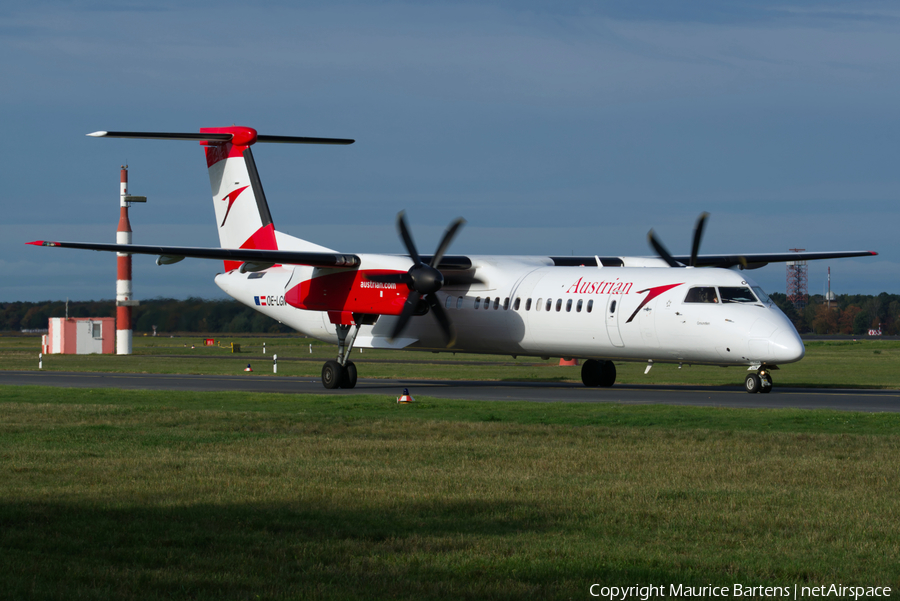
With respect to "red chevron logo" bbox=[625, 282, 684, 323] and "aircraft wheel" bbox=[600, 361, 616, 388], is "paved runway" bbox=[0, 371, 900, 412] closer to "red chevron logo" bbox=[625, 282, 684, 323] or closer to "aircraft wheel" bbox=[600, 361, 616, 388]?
"aircraft wheel" bbox=[600, 361, 616, 388]

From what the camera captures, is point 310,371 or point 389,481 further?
point 310,371

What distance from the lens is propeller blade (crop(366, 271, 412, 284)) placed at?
28.8m

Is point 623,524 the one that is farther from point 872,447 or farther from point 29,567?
point 872,447

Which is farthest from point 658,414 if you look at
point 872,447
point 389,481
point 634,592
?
point 634,592

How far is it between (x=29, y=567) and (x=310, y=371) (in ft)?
117

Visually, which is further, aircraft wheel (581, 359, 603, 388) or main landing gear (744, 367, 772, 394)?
aircraft wheel (581, 359, 603, 388)

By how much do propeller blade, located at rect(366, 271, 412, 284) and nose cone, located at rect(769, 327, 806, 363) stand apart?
10.2 metres

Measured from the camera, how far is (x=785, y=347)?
2381 centimetres

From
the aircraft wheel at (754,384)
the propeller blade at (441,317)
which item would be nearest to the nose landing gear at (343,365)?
the propeller blade at (441,317)

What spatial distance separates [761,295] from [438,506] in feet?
58.2

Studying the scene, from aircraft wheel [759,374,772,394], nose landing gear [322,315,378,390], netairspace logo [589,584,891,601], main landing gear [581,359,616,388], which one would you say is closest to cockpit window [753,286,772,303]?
aircraft wheel [759,374,772,394]

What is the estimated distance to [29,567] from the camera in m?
7.17

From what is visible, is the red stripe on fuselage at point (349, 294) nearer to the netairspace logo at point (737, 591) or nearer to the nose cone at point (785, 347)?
the nose cone at point (785, 347)

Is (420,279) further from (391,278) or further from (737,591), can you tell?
(737,591)
